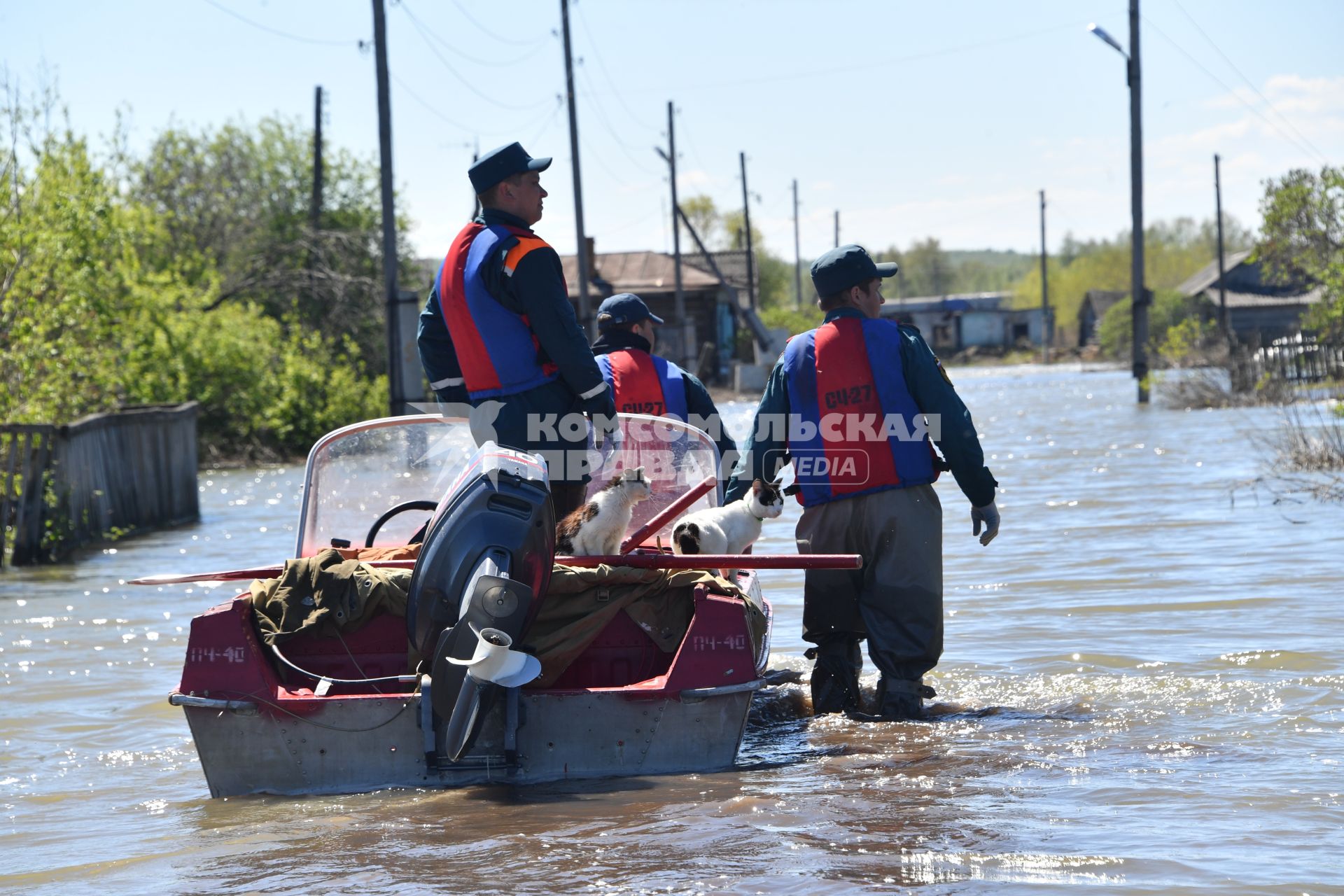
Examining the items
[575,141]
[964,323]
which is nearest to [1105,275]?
[964,323]

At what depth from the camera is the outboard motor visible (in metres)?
4.54

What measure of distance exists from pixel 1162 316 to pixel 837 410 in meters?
76.0

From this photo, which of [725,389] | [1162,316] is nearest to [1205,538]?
[725,389]

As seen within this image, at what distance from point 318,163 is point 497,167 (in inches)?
1274

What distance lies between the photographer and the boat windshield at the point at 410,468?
602 centimetres

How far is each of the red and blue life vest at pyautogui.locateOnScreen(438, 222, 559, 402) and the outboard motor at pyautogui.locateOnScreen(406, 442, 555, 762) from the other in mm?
606

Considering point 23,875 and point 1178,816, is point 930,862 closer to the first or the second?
point 1178,816

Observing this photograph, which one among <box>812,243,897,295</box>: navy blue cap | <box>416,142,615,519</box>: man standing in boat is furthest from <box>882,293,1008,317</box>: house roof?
<box>416,142,615,519</box>: man standing in boat

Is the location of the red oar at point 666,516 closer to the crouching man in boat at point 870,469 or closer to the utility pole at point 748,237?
the crouching man in boat at point 870,469

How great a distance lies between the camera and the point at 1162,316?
7775cm

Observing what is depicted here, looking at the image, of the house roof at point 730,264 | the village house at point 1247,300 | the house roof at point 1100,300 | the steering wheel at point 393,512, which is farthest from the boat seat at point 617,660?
the house roof at point 1100,300

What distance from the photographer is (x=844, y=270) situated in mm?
6289

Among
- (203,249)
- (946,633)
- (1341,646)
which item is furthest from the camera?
(203,249)

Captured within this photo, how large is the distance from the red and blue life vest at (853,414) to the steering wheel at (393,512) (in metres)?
1.57
